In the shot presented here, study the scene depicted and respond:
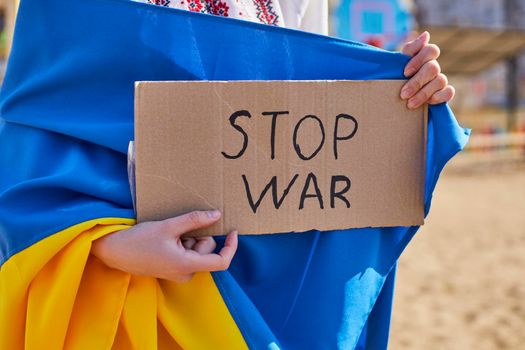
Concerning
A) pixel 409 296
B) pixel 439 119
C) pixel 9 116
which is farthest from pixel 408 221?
pixel 409 296

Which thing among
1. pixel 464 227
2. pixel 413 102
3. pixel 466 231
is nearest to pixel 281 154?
pixel 413 102

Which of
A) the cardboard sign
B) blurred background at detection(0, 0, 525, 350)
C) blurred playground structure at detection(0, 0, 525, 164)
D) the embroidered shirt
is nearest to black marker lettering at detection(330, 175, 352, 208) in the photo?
the cardboard sign

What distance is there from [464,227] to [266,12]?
4.60 m

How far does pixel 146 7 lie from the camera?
87 centimetres

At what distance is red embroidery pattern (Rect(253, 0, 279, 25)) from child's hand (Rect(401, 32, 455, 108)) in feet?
0.83

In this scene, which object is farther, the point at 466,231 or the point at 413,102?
the point at 466,231

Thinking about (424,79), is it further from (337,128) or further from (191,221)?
(191,221)

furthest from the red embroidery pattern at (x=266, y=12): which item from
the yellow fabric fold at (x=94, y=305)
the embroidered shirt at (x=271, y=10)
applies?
the yellow fabric fold at (x=94, y=305)

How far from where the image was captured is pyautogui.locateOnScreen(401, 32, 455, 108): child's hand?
3.12 ft

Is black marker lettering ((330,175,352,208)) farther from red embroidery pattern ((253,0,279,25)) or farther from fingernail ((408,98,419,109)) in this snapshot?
red embroidery pattern ((253,0,279,25))

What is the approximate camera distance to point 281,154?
892 millimetres

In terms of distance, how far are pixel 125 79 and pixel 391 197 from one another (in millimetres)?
477

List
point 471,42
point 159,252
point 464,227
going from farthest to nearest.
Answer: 1. point 471,42
2. point 464,227
3. point 159,252

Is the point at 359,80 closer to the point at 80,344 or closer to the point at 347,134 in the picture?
the point at 347,134
